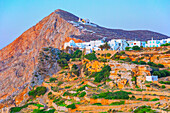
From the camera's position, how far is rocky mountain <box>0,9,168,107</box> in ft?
193

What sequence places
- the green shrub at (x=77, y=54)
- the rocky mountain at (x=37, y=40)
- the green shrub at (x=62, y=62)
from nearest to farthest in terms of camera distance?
1. the green shrub at (x=62, y=62)
2. the green shrub at (x=77, y=54)
3. the rocky mountain at (x=37, y=40)

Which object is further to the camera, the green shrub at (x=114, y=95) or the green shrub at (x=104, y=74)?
the green shrub at (x=104, y=74)

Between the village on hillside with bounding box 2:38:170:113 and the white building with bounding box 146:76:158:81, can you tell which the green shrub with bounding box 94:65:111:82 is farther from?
the white building with bounding box 146:76:158:81

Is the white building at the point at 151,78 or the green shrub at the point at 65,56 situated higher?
the green shrub at the point at 65,56

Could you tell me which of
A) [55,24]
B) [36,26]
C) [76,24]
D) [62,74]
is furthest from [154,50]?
[36,26]

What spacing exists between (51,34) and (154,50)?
1645 inches

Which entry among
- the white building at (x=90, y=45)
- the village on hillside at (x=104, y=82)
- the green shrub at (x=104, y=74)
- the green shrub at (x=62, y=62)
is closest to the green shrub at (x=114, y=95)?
the village on hillside at (x=104, y=82)

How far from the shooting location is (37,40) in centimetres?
7369

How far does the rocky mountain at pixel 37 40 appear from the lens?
2314 inches

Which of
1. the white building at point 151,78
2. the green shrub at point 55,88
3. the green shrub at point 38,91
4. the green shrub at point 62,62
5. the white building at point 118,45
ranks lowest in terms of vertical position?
the green shrub at point 38,91

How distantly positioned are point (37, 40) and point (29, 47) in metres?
2.82

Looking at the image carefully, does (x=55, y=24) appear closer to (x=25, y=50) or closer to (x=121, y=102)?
(x=25, y=50)

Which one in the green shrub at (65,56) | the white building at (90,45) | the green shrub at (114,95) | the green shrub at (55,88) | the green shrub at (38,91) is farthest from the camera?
the green shrub at (65,56)

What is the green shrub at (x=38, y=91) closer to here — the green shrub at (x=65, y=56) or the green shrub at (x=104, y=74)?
the green shrub at (x=104, y=74)
